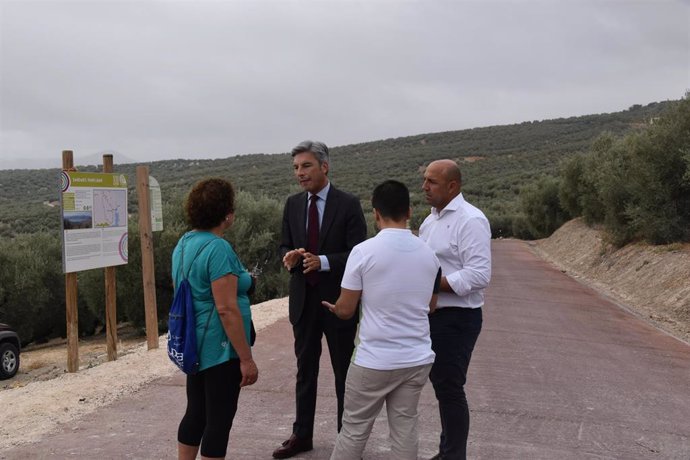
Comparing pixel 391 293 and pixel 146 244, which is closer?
pixel 391 293

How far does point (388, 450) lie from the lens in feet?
15.9

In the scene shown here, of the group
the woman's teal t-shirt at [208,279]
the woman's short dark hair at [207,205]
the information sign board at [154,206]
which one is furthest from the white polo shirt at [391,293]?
the information sign board at [154,206]

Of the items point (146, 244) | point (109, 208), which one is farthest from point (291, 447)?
point (146, 244)

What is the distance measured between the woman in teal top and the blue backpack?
3 cm

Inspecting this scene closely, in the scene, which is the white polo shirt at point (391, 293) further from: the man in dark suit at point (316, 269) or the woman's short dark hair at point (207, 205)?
the man in dark suit at point (316, 269)

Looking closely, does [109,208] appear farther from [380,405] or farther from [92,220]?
[380,405]

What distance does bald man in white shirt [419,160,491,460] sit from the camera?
3.85 m

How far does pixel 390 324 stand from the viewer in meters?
3.31

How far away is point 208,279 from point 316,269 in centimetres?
107

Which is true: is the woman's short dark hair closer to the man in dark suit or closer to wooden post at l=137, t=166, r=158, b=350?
the man in dark suit

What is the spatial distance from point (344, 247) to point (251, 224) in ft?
43.1

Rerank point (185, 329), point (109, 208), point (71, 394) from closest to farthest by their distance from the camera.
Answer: point (185, 329)
point (71, 394)
point (109, 208)

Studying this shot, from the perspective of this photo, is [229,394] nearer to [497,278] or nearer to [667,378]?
[667,378]

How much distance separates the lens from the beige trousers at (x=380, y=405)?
3.33m
